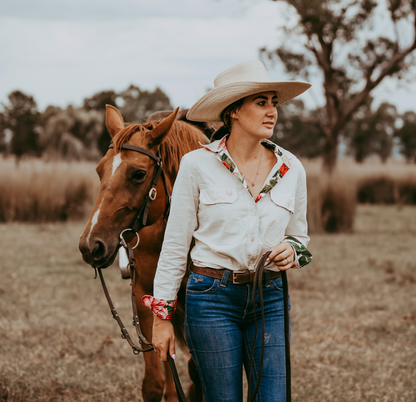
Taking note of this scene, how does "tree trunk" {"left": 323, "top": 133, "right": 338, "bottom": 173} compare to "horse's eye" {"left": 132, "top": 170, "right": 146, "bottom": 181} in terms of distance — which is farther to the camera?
"tree trunk" {"left": 323, "top": 133, "right": 338, "bottom": 173}

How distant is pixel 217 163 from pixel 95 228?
68 centimetres

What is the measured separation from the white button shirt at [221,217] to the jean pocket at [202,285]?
5 centimetres

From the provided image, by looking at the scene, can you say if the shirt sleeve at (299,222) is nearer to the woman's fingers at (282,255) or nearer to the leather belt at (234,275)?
the woman's fingers at (282,255)

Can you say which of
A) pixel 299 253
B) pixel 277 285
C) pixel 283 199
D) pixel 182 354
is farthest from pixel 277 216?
pixel 182 354

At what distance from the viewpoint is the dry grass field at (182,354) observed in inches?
133

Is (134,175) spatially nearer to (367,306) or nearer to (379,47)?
(367,306)

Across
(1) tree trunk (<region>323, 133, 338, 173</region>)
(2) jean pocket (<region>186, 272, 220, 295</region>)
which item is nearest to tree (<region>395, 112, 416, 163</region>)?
(1) tree trunk (<region>323, 133, 338, 173</region>)

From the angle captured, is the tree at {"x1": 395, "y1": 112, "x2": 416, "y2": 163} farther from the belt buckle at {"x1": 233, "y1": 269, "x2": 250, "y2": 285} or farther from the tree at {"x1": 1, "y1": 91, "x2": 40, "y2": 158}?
the belt buckle at {"x1": 233, "y1": 269, "x2": 250, "y2": 285}

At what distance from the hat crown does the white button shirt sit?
282 millimetres

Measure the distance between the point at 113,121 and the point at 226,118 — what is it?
79cm

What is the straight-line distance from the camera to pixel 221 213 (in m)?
1.83

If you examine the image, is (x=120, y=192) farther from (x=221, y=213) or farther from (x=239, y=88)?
(x=239, y=88)

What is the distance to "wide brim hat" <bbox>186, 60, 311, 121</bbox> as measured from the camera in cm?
187

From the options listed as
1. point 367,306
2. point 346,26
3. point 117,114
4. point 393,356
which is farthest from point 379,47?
point 117,114
